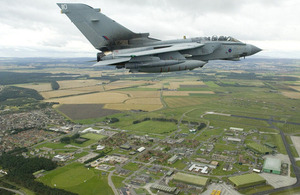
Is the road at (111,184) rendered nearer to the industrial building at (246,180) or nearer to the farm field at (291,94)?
the industrial building at (246,180)

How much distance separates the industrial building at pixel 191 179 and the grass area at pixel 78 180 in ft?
36.5

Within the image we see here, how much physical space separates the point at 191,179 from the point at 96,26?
27562 mm

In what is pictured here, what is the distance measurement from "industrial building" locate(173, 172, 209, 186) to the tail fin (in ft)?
80.7

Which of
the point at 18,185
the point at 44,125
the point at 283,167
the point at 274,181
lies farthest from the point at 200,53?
the point at 44,125

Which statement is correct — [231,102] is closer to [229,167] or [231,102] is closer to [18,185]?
[229,167]

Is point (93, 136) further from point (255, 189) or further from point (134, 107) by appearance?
point (255, 189)

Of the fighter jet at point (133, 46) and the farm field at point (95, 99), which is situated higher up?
the fighter jet at point (133, 46)

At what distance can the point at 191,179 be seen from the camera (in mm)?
37062

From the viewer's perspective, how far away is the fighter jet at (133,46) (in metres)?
22.0

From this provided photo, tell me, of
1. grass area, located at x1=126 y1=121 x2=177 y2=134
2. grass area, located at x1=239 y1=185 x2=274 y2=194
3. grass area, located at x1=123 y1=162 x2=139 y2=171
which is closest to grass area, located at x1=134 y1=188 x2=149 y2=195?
grass area, located at x1=123 y1=162 x2=139 y2=171

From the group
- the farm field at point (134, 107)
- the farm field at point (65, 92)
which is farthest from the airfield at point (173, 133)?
→ the farm field at point (65, 92)

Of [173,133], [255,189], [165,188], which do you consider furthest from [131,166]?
[255,189]

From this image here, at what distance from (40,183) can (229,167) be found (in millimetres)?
32728

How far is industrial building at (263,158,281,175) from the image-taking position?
39503mm
